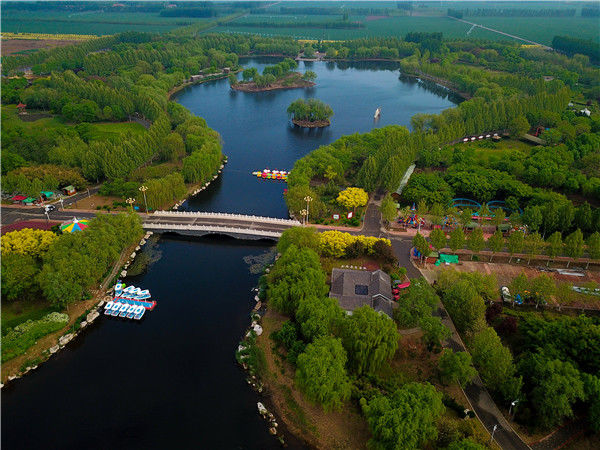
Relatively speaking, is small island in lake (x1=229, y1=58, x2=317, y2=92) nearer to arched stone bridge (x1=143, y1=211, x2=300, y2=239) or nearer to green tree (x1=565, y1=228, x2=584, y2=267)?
arched stone bridge (x1=143, y1=211, x2=300, y2=239)

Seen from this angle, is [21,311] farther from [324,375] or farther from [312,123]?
[312,123]

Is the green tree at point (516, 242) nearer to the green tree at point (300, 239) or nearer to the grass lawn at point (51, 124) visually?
the green tree at point (300, 239)

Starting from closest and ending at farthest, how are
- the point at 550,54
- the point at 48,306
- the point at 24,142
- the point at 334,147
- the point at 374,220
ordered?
1. the point at 48,306
2. the point at 374,220
3. the point at 24,142
4. the point at 334,147
5. the point at 550,54

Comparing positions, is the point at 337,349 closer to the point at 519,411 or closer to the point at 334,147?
the point at 519,411

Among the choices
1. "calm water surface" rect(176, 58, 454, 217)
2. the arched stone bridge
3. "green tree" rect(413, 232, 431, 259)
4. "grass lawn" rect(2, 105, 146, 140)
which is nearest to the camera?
"green tree" rect(413, 232, 431, 259)

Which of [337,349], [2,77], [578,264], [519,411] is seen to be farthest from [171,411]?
[2,77]

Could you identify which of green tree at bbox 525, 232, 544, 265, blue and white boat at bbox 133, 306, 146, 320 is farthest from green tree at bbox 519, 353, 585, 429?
blue and white boat at bbox 133, 306, 146, 320
